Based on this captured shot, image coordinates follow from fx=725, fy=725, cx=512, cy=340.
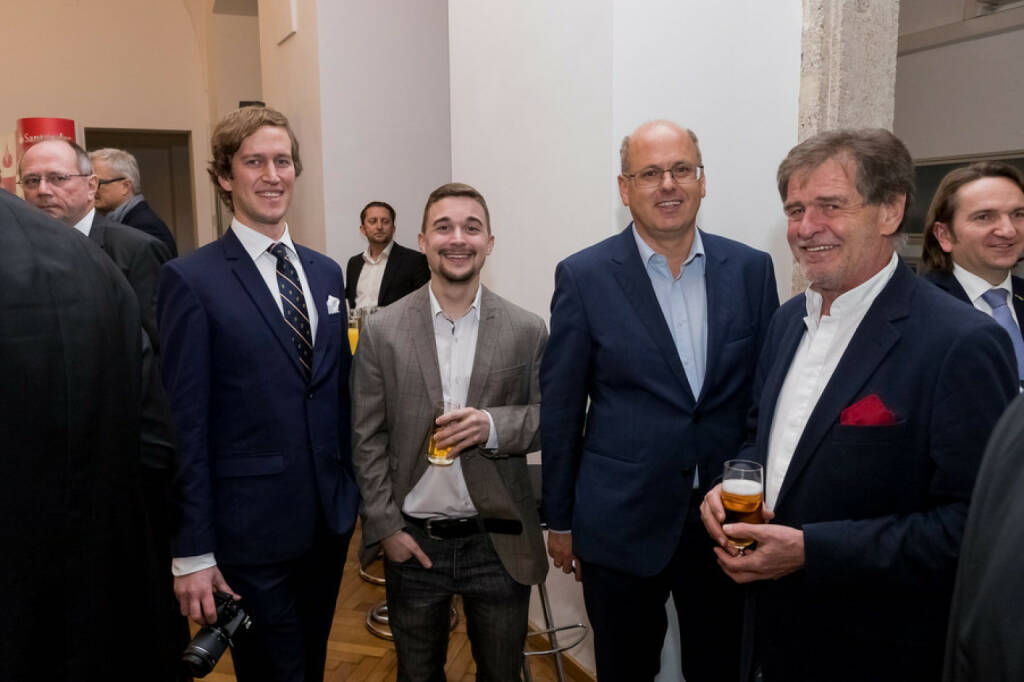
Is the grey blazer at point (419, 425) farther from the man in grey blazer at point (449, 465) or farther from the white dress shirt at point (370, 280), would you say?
the white dress shirt at point (370, 280)

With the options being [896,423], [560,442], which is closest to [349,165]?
[560,442]

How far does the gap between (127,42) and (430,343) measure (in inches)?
324

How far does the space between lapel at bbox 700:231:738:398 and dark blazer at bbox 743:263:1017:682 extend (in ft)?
1.45

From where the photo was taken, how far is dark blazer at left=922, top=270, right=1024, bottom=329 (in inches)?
99.7

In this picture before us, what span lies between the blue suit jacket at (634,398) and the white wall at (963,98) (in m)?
5.41

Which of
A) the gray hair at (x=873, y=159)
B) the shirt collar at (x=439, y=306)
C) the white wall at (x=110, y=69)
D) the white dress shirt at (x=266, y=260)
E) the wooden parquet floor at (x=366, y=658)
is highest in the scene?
the white wall at (x=110, y=69)

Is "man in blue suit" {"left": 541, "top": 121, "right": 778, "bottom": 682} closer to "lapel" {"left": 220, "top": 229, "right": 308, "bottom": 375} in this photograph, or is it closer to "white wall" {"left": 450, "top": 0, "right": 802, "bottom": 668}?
"white wall" {"left": 450, "top": 0, "right": 802, "bottom": 668}

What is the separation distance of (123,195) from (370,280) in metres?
1.84

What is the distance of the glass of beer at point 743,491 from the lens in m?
1.43

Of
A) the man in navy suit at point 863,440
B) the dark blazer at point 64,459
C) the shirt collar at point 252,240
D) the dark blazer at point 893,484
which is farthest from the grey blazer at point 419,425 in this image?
the dark blazer at point 64,459

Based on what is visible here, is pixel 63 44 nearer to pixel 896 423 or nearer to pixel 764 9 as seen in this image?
pixel 764 9

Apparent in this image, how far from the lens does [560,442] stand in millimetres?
1968

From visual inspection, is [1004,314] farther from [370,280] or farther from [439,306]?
[370,280]

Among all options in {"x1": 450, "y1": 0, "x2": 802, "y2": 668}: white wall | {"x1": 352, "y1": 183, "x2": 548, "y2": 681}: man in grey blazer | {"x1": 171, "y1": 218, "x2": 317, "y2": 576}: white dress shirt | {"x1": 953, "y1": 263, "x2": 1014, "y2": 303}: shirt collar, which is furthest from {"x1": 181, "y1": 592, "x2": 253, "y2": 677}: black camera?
{"x1": 953, "y1": 263, "x2": 1014, "y2": 303}: shirt collar
